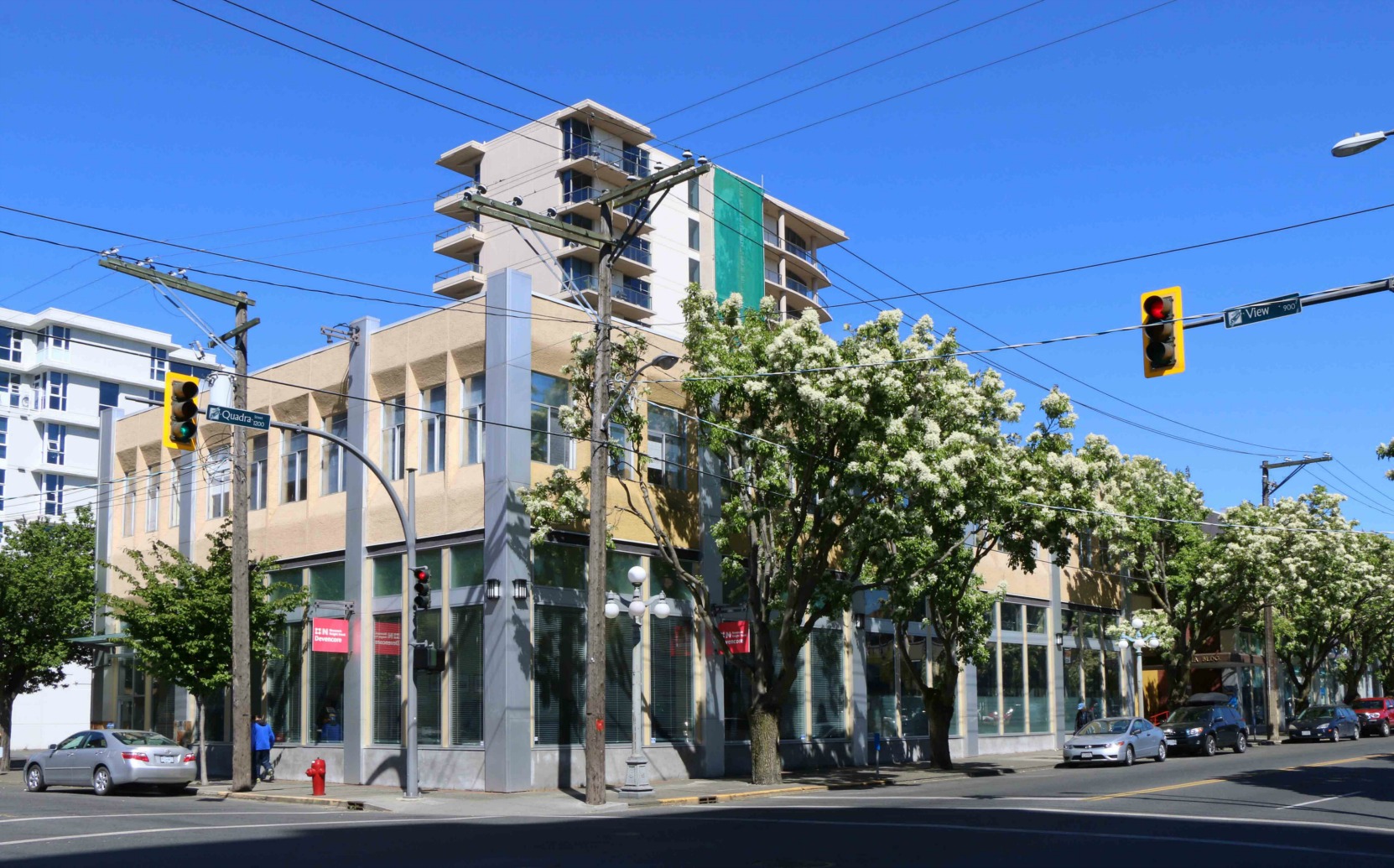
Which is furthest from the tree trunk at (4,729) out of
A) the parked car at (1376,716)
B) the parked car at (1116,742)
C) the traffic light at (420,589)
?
the parked car at (1376,716)

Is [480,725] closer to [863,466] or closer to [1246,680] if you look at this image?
[863,466]

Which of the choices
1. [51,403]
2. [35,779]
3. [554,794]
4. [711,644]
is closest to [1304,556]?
[711,644]

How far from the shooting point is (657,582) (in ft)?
98.3

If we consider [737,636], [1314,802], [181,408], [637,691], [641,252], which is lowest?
[1314,802]

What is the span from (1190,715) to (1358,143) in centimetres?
2803

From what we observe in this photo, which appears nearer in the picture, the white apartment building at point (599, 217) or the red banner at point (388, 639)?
the red banner at point (388, 639)

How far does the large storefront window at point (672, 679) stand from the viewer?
2909 cm

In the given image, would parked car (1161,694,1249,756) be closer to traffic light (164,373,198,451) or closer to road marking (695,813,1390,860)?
road marking (695,813,1390,860)

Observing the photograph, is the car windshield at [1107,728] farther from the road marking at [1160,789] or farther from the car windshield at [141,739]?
the car windshield at [141,739]

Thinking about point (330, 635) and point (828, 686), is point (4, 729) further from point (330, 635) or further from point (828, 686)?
point (828, 686)

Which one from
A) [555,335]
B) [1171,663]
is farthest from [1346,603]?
[555,335]

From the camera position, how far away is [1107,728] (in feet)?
112

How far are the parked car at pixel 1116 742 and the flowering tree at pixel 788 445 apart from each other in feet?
31.8

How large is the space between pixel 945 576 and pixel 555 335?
35.7 ft
